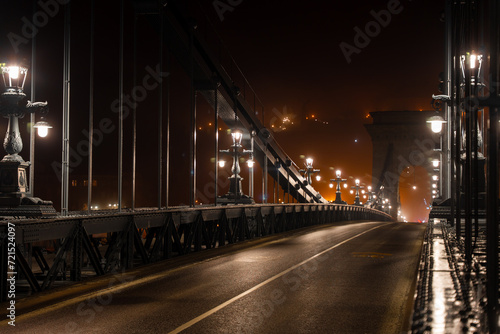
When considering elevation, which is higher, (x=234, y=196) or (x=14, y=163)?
(x=14, y=163)

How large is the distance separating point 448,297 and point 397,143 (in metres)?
88.2

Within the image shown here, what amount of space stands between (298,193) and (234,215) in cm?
2394

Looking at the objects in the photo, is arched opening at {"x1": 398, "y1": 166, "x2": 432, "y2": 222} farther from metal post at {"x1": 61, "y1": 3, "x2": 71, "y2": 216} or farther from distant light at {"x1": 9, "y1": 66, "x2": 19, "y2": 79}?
distant light at {"x1": 9, "y1": 66, "x2": 19, "y2": 79}

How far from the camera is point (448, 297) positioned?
796cm

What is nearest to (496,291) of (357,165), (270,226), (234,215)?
(234,215)

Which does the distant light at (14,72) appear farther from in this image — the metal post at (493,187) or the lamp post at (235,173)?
the lamp post at (235,173)

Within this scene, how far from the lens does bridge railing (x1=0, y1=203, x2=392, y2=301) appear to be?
9.69 metres

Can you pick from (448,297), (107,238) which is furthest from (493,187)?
(107,238)

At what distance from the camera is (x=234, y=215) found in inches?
821

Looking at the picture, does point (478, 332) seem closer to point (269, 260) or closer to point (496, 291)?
point (496, 291)

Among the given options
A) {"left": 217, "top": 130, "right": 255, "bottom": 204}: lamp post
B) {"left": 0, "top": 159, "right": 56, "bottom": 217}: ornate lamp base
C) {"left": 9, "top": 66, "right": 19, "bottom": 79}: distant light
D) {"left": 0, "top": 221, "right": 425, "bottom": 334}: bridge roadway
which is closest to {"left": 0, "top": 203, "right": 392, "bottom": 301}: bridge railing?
{"left": 0, "top": 221, "right": 425, "bottom": 334}: bridge roadway

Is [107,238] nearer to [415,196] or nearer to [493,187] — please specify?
[493,187]

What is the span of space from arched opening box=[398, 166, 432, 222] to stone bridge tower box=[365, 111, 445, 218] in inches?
1813

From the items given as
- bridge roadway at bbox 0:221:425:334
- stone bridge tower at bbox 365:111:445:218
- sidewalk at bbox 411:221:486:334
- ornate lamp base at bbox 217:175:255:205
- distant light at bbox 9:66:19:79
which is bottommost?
bridge roadway at bbox 0:221:425:334
